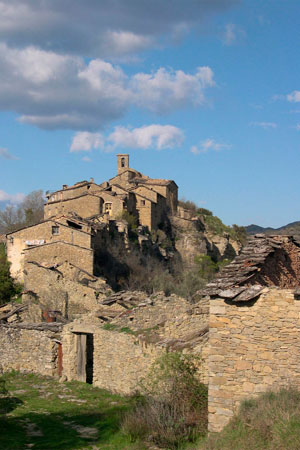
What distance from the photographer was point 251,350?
31.3ft

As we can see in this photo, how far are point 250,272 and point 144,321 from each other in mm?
6940

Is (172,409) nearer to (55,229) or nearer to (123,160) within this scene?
(55,229)

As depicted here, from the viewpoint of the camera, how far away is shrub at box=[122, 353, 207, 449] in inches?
396

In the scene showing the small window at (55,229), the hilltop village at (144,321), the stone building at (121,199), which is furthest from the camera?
the stone building at (121,199)

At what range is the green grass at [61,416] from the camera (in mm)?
10984

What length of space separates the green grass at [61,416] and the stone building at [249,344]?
203 cm

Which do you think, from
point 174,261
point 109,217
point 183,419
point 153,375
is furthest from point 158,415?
point 174,261

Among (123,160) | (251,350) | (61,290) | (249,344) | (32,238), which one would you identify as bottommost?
(251,350)

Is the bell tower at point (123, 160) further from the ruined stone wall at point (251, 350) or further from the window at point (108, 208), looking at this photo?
the ruined stone wall at point (251, 350)

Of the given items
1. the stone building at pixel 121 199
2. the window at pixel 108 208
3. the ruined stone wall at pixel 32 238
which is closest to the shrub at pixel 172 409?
the ruined stone wall at pixel 32 238

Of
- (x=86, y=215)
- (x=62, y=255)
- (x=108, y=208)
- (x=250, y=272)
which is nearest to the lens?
(x=250, y=272)

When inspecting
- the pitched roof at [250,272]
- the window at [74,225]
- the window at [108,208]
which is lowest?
the pitched roof at [250,272]

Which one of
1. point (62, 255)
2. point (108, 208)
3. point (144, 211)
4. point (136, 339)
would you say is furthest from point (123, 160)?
point (136, 339)

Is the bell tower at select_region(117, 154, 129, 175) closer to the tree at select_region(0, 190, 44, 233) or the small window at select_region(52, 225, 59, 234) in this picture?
the tree at select_region(0, 190, 44, 233)
